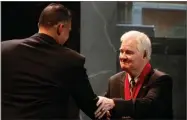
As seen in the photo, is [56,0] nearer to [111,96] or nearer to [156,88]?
[111,96]

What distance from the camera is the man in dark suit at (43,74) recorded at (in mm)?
1331

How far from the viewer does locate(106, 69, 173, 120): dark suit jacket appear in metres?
1.55

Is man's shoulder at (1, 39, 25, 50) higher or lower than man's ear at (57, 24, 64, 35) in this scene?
lower

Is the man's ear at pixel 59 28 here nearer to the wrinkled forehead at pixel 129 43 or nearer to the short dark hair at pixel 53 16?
the short dark hair at pixel 53 16

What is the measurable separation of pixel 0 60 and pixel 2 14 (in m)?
0.82

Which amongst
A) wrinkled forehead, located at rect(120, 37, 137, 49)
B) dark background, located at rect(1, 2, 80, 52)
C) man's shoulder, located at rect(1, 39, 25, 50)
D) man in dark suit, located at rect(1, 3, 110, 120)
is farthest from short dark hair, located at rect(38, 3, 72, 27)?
dark background, located at rect(1, 2, 80, 52)

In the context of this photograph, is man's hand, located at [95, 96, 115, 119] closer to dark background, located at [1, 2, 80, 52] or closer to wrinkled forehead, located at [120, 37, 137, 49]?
wrinkled forehead, located at [120, 37, 137, 49]

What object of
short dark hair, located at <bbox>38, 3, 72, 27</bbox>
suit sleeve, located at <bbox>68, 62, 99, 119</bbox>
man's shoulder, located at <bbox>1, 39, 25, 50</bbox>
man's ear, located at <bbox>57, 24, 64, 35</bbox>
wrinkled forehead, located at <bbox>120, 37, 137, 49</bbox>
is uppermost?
short dark hair, located at <bbox>38, 3, 72, 27</bbox>

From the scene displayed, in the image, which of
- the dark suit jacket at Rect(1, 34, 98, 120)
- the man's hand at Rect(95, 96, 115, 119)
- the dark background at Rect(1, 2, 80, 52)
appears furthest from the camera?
the dark background at Rect(1, 2, 80, 52)

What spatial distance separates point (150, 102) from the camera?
5.06 feet

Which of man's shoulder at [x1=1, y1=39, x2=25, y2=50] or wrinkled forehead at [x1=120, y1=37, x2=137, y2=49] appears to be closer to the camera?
man's shoulder at [x1=1, y1=39, x2=25, y2=50]

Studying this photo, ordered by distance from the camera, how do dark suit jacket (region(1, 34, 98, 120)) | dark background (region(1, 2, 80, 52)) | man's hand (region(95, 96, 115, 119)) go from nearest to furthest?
1. dark suit jacket (region(1, 34, 98, 120))
2. man's hand (region(95, 96, 115, 119))
3. dark background (region(1, 2, 80, 52))

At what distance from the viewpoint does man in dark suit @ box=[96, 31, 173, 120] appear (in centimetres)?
155

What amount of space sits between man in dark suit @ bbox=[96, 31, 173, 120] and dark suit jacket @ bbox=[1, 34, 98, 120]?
0.72 feet
